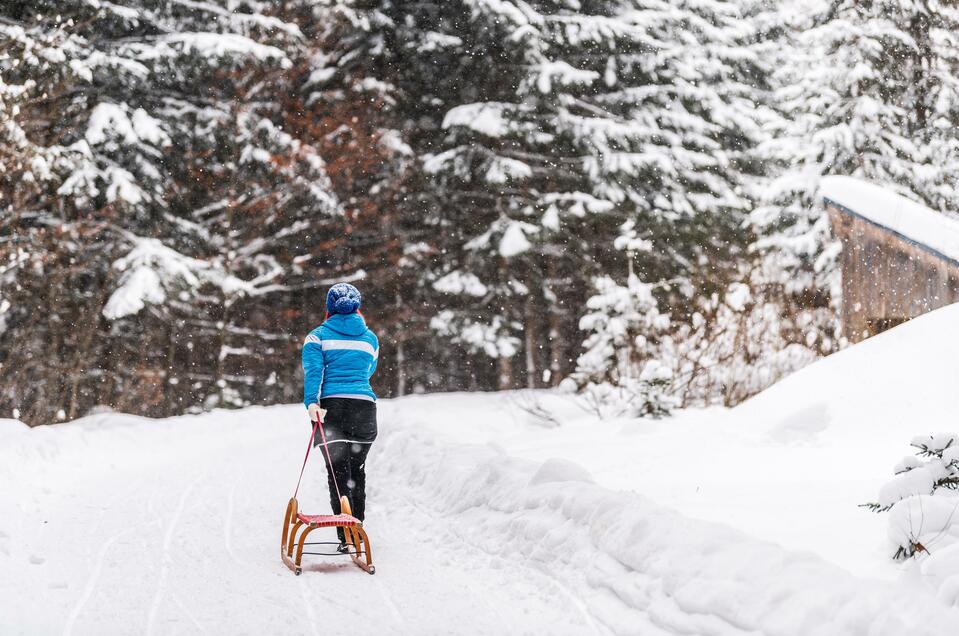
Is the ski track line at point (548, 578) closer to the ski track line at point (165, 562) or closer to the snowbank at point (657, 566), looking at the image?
the snowbank at point (657, 566)

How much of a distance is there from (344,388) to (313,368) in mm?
291

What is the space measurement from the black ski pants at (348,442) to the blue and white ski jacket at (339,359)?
0.26 ft

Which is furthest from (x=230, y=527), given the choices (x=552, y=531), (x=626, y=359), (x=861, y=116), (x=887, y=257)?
(x=861, y=116)

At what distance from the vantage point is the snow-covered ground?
15.0 ft

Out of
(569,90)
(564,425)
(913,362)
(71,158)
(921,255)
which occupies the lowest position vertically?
(564,425)

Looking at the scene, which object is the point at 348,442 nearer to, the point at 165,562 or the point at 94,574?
the point at 165,562

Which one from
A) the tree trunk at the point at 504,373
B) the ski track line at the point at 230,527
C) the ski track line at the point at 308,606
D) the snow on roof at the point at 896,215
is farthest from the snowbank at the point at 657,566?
the tree trunk at the point at 504,373

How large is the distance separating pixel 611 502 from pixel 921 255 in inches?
230

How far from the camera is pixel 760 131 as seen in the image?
22.1m

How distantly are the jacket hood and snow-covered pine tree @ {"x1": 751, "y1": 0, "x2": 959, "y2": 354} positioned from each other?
47.4ft

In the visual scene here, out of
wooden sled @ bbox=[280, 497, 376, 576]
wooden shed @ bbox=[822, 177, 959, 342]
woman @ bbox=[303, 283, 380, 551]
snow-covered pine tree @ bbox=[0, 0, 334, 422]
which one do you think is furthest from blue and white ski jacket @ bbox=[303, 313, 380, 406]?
snow-covered pine tree @ bbox=[0, 0, 334, 422]

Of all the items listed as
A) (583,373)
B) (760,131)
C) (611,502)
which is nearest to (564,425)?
(583,373)

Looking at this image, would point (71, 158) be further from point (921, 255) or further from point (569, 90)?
point (921, 255)

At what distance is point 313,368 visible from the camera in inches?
264
